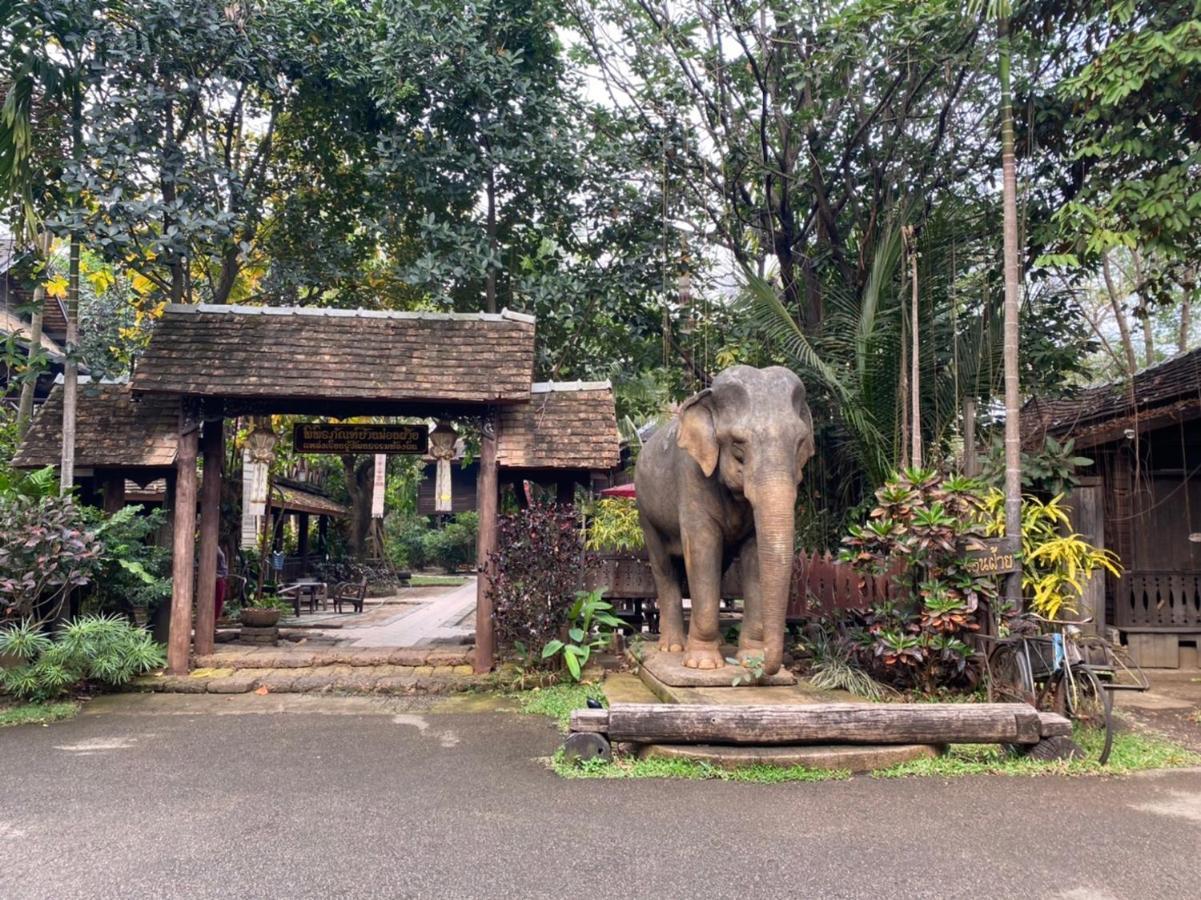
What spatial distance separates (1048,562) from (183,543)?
324 inches

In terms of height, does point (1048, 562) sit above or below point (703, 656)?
above

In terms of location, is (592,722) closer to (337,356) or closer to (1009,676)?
(1009,676)

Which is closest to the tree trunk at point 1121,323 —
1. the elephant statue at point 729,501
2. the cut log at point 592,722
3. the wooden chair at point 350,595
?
the elephant statue at point 729,501

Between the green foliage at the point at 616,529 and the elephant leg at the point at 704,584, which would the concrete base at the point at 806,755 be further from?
the green foliage at the point at 616,529

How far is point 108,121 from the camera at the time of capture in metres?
9.58

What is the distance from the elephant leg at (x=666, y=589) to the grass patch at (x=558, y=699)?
85cm

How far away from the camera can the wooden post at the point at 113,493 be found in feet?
29.6

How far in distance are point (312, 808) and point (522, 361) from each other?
17.4ft

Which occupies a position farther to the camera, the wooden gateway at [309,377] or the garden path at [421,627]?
the garden path at [421,627]

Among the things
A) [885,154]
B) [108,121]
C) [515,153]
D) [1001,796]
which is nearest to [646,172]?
[515,153]

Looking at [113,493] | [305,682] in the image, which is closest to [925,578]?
[305,682]

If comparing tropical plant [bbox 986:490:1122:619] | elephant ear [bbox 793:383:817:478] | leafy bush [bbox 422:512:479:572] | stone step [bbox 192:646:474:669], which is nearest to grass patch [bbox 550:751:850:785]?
elephant ear [bbox 793:383:817:478]

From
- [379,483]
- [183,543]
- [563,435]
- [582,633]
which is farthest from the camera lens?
[379,483]

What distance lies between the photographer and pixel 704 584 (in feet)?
22.5
